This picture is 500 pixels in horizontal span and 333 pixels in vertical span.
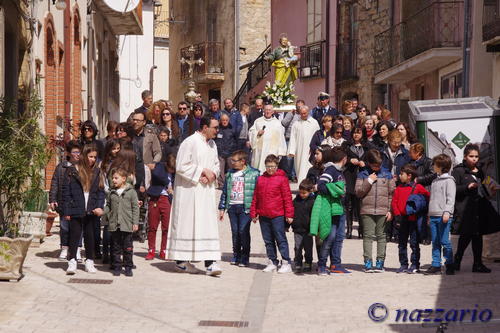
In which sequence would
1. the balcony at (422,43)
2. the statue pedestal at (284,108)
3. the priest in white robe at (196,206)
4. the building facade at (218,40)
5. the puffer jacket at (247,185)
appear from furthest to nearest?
the building facade at (218,40)
the balcony at (422,43)
the statue pedestal at (284,108)
the puffer jacket at (247,185)
the priest in white robe at (196,206)

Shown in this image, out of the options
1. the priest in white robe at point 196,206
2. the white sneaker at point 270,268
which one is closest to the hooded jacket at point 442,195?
the white sneaker at point 270,268

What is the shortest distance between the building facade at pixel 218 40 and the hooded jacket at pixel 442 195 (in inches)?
1385

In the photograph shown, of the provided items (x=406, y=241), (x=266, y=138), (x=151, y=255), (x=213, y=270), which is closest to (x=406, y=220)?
(x=406, y=241)

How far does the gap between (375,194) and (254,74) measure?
3203 cm

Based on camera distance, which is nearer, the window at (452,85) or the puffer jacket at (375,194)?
the puffer jacket at (375,194)

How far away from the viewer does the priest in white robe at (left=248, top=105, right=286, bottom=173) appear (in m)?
23.6

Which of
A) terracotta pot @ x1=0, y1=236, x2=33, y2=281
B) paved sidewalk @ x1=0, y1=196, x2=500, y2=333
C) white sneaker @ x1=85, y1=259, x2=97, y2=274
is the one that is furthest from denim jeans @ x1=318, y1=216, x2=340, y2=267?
terracotta pot @ x1=0, y1=236, x2=33, y2=281

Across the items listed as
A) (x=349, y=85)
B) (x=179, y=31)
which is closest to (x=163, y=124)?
(x=349, y=85)

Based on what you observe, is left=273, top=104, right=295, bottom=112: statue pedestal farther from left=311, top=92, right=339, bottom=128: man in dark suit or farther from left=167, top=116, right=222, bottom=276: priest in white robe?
left=167, top=116, right=222, bottom=276: priest in white robe

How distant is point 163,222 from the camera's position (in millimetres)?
15281

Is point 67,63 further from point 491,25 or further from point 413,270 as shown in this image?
point 413,270

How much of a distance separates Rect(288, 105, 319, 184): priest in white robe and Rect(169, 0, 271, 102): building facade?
26.0 m

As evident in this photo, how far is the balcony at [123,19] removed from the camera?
2803 cm

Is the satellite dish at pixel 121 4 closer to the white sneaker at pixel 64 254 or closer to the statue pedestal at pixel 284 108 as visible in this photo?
the statue pedestal at pixel 284 108
